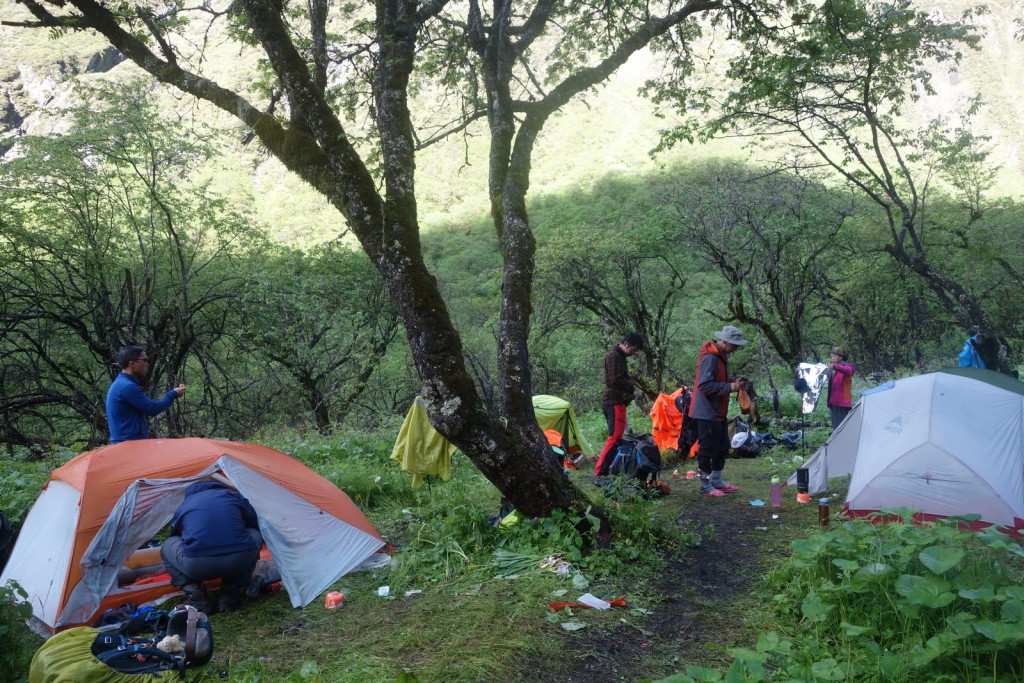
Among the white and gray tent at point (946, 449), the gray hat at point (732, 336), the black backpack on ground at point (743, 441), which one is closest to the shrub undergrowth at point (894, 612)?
the white and gray tent at point (946, 449)

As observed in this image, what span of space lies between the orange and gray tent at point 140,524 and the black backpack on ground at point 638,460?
2.67 metres

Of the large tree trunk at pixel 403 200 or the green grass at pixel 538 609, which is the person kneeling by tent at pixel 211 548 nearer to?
the green grass at pixel 538 609

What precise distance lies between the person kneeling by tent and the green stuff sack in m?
1.24

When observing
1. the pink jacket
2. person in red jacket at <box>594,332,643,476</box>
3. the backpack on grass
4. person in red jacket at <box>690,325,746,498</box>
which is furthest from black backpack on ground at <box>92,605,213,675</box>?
the pink jacket

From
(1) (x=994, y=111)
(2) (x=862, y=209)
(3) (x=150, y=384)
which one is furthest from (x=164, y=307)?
(1) (x=994, y=111)

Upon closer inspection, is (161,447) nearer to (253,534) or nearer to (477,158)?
(253,534)

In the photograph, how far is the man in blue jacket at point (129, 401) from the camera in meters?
5.62

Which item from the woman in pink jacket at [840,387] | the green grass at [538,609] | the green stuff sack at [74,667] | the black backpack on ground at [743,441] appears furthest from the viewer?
the black backpack on ground at [743,441]

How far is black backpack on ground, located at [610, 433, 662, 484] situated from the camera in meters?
6.74

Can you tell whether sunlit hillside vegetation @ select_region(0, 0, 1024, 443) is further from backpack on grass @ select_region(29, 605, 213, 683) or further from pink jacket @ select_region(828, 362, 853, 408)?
backpack on grass @ select_region(29, 605, 213, 683)

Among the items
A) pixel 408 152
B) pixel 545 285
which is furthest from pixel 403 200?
pixel 545 285

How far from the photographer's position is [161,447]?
512 centimetres

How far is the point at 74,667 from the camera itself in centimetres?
298

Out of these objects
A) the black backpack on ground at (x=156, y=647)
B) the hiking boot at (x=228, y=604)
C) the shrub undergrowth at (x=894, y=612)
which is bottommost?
the hiking boot at (x=228, y=604)
